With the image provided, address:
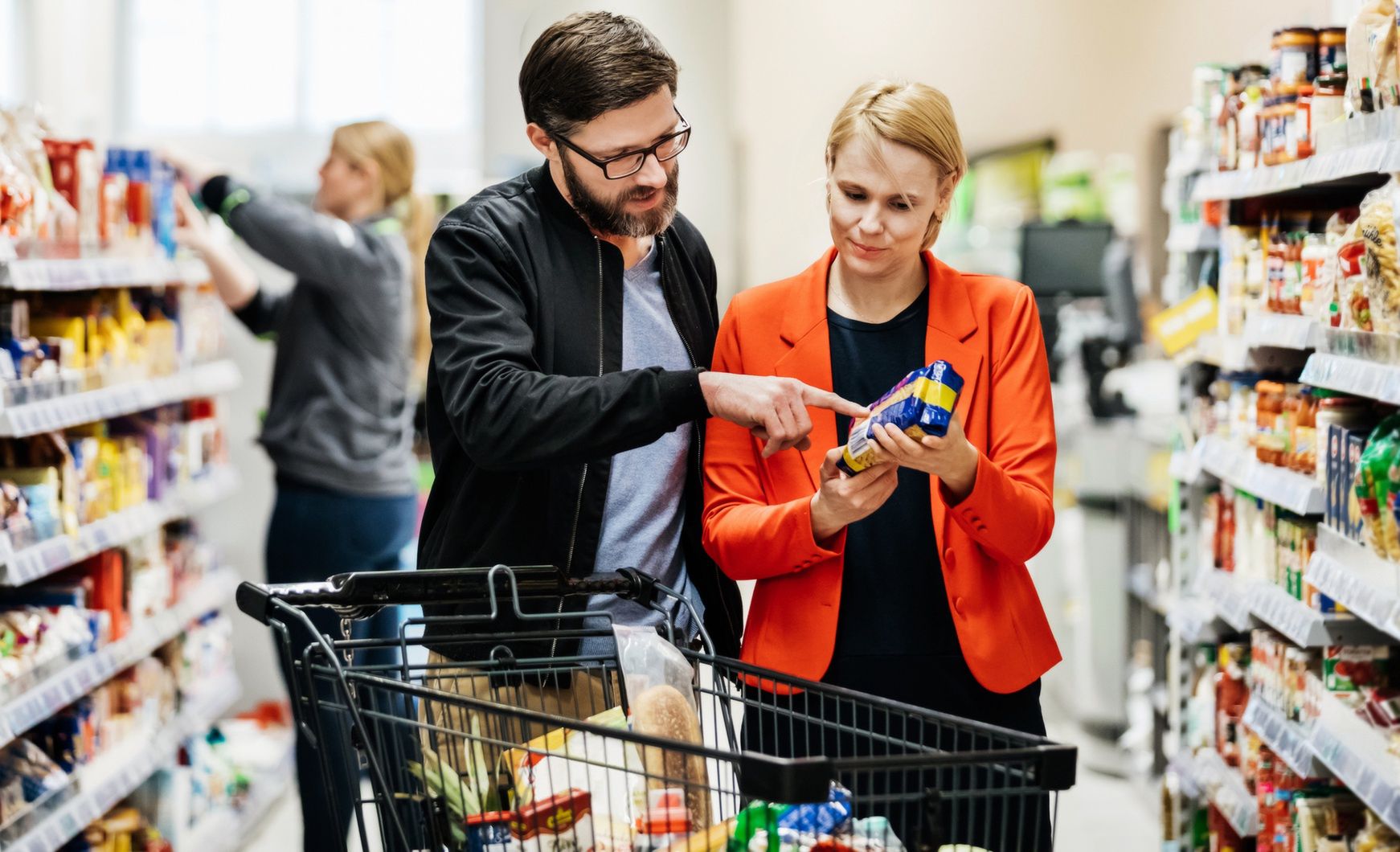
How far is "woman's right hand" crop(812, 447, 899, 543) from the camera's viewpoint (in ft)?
5.75

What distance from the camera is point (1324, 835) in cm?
271

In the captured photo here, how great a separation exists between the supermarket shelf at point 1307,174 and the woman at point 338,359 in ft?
6.93

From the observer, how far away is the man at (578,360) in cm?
178

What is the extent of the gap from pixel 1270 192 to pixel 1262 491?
0.68 metres

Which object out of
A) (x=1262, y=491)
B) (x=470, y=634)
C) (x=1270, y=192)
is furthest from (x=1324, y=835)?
(x=470, y=634)

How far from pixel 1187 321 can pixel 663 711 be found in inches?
89.5

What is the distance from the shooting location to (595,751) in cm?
164

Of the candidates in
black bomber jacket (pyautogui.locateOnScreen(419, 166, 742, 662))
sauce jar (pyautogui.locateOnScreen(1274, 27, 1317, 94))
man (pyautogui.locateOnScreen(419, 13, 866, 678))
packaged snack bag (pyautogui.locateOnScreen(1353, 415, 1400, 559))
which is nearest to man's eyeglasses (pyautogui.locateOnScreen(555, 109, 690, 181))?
man (pyautogui.locateOnScreen(419, 13, 866, 678))

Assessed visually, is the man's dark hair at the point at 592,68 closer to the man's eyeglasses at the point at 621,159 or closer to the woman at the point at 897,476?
the man's eyeglasses at the point at 621,159

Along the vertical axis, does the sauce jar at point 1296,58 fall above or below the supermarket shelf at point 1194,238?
above

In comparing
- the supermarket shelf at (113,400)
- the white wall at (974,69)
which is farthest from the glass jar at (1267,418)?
the white wall at (974,69)

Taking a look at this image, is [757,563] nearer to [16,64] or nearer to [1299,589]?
[1299,589]

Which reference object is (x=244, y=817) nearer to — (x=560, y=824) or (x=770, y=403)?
(x=560, y=824)

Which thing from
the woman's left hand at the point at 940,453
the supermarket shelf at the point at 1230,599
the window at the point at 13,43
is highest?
the window at the point at 13,43
